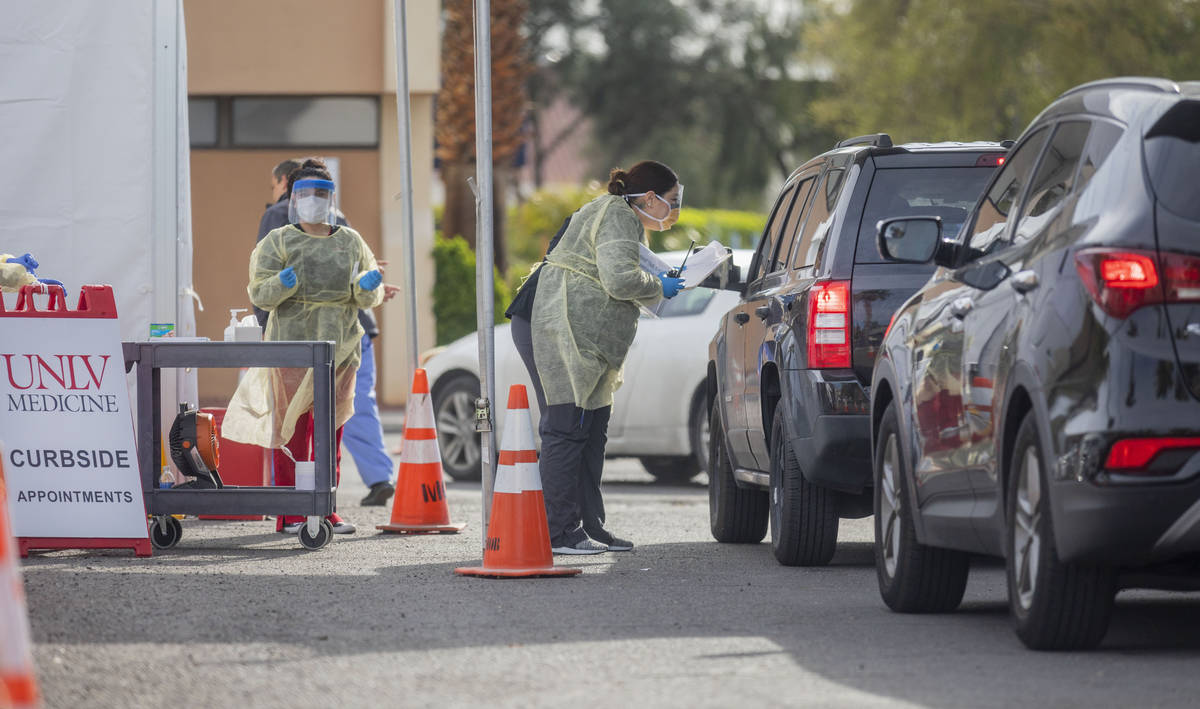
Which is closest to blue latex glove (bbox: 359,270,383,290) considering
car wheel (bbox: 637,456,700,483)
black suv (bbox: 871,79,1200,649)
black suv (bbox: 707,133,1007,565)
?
black suv (bbox: 707,133,1007,565)

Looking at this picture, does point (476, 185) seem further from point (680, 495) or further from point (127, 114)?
point (680, 495)

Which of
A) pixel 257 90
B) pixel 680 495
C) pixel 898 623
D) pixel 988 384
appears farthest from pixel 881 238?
pixel 257 90

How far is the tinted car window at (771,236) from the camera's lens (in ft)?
33.8

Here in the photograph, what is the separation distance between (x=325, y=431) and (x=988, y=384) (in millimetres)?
4421

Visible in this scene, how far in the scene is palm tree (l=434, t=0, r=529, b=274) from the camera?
29.2m

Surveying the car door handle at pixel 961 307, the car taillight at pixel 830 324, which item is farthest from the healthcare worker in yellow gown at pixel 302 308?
the car door handle at pixel 961 307

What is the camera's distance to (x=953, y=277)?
714 centimetres

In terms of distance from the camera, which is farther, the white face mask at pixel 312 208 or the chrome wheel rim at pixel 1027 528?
the white face mask at pixel 312 208

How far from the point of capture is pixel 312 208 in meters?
10.9

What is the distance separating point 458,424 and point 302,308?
4.53m

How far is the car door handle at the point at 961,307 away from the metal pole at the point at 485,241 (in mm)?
2971

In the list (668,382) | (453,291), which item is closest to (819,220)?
(668,382)

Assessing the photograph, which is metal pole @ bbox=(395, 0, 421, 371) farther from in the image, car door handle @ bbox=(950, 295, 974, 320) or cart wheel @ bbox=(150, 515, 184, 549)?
car door handle @ bbox=(950, 295, 974, 320)

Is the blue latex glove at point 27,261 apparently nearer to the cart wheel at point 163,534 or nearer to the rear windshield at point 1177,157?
the cart wheel at point 163,534
